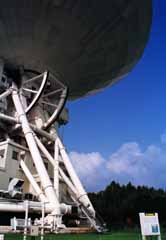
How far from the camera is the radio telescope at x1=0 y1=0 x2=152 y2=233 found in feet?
69.1

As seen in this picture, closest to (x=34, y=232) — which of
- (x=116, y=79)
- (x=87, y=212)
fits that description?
(x=87, y=212)

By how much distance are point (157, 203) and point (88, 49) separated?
30.2 meters

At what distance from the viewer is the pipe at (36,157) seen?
19141 millimetres

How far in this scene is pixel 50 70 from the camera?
90.6 feet

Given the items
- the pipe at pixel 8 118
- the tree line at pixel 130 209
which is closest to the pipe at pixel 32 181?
the pipe at pixel 8 118

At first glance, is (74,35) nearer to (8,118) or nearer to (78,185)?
(8,118)

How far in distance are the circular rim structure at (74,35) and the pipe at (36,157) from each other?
4444mm

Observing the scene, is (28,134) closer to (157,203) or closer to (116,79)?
(116,79)

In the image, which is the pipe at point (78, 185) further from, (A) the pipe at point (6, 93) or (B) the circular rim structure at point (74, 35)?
(B) the circular rim structure at point (74, 35)

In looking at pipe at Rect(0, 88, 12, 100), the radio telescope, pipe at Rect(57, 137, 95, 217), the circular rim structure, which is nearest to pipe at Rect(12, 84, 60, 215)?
the radio telescope

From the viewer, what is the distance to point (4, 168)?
23094 millimetres

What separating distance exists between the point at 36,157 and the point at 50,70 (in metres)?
10.4

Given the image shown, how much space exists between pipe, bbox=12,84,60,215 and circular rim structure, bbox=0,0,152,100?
14.6 feet

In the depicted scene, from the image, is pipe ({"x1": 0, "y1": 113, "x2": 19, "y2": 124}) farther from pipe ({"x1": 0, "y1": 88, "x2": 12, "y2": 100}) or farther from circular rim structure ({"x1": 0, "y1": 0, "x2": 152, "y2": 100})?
circular rim structure ({"x1": 0, "y1": 0, "x2": 152, "y2": 100})
